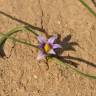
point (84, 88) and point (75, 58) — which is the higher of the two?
point (75, 58)

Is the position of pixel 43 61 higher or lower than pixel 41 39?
lower

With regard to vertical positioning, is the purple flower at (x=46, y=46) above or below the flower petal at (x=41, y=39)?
below

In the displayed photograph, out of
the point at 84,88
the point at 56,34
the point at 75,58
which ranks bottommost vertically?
the point at 84,88

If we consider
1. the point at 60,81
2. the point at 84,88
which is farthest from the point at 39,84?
the point at 84,88

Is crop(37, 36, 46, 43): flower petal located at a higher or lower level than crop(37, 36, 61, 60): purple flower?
higher

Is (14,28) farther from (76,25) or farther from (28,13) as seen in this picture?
(76,25)
